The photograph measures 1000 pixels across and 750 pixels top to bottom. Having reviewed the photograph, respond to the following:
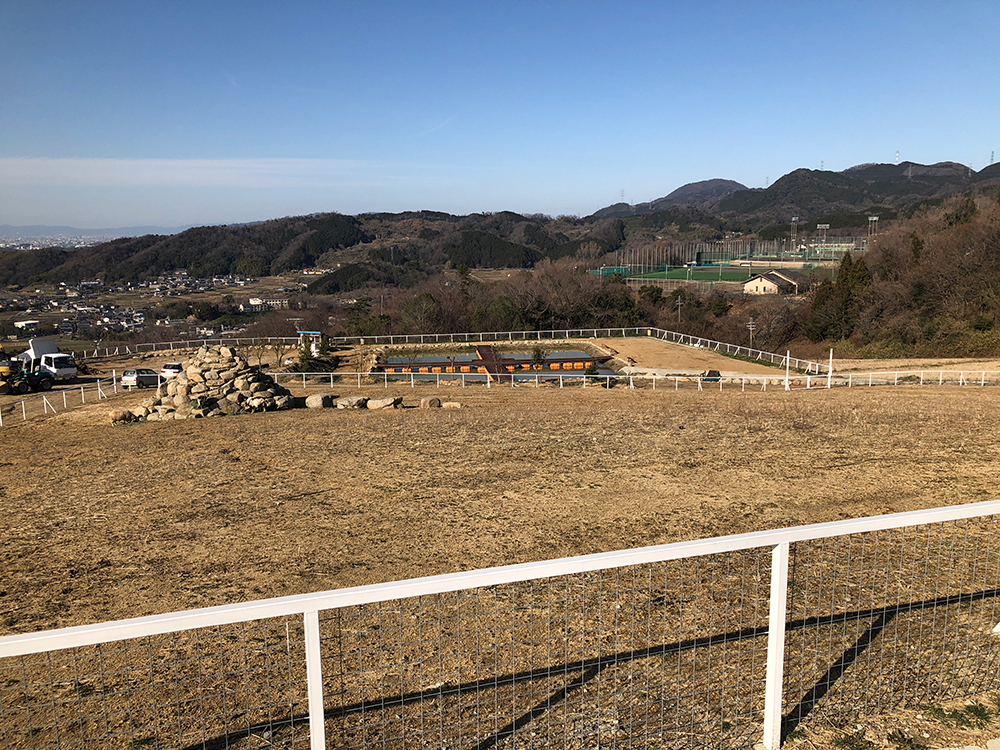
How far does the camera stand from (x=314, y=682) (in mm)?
3381

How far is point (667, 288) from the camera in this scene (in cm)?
9669

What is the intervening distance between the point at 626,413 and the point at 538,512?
8.25 m

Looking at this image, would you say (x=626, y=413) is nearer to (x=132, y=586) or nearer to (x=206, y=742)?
(x=132, y=586)

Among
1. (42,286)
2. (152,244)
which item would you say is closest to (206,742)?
(42,286)

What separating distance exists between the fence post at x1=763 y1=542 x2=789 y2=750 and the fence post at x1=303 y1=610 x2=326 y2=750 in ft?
8.08

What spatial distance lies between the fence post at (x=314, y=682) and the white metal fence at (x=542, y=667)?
0.01 metres

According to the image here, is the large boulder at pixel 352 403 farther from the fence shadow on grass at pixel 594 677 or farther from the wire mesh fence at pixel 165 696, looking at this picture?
the fence shadow on grass at pixel 594 677

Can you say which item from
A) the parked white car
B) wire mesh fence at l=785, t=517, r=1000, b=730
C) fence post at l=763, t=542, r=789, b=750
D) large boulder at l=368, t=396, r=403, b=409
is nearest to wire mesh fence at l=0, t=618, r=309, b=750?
fence post at l=763, t=542, r=789, b=750

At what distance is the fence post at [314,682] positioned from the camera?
3.24 metres

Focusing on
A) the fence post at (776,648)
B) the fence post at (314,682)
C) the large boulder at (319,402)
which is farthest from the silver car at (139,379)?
the fence post at (776,648)

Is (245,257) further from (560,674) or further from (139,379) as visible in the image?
(560,674)

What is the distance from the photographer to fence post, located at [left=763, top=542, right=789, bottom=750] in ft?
12.7

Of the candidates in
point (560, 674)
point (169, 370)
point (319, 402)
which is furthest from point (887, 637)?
point (169, 370)

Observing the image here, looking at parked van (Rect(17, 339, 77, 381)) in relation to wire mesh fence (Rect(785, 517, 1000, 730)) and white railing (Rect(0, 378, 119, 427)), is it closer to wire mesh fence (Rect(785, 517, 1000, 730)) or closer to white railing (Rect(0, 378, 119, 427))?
white railing (Rect(0, 378, 119, 427))
